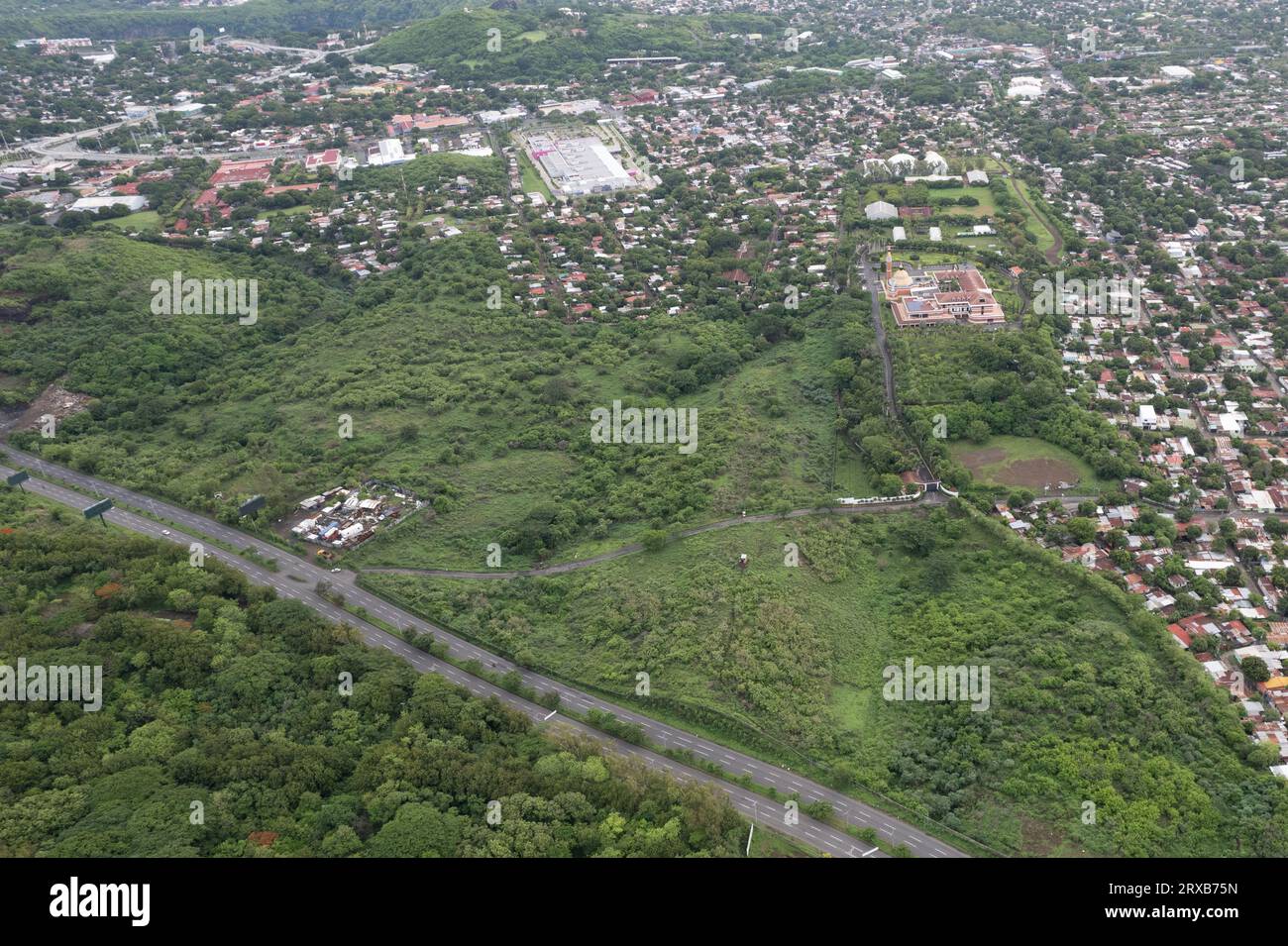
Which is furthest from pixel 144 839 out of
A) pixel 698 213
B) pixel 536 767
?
pixel 698 213

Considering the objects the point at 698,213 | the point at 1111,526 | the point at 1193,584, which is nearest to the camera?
the point at 1193,584

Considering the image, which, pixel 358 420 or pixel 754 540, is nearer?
pixel 754 540

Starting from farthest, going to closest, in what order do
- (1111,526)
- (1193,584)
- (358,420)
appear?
(358,420) → (1111,526) → (1193,584)

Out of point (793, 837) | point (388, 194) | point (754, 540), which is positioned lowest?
point (793, 837)

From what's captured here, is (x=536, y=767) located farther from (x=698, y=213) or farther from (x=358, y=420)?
(x=698, y=213)
